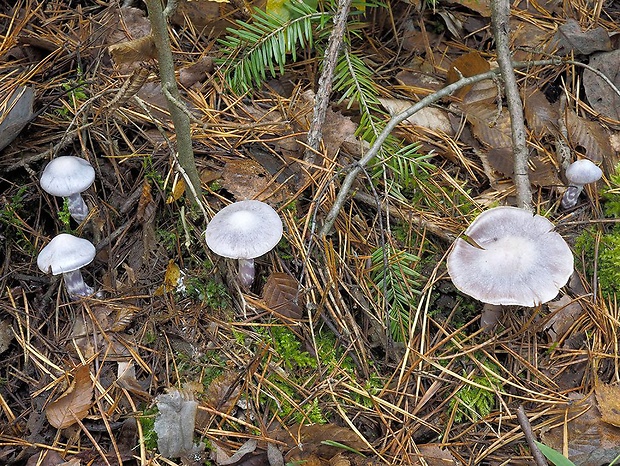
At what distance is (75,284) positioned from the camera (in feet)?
7.48

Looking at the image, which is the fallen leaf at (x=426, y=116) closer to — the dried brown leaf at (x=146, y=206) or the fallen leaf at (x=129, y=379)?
the dried brown leaf at (x=146, y=206)

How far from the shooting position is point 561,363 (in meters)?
2.20

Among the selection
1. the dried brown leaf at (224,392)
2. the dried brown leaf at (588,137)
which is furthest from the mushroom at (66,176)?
the dried brown leaf at (588,137)

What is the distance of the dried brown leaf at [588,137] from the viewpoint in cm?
270

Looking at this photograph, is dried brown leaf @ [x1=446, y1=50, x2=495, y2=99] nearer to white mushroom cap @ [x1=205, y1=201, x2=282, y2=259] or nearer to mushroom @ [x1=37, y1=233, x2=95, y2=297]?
white mushroom cap @ [x1=205, y1=201, x2=282, y2=259]

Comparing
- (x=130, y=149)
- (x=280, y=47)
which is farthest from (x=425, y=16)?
(x=130, y=149)

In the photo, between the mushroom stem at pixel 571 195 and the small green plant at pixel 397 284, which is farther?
the mushroom stem at pixel 571 195

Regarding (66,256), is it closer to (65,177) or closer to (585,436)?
(65,177)

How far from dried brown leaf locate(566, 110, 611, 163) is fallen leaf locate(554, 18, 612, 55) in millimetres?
426

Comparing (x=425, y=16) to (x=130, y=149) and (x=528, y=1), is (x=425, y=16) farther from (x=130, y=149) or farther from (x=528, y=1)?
(x=130, y=149)

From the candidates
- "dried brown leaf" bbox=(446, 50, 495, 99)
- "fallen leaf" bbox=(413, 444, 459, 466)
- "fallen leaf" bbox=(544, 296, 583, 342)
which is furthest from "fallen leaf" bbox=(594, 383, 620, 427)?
Answer: "dried brown leaf" bbox=(446, 50, 495, 99)

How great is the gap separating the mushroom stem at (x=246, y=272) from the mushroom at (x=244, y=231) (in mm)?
88

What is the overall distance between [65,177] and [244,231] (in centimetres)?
80

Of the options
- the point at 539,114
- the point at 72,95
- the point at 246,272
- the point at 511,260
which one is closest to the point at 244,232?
the point at 246,272
